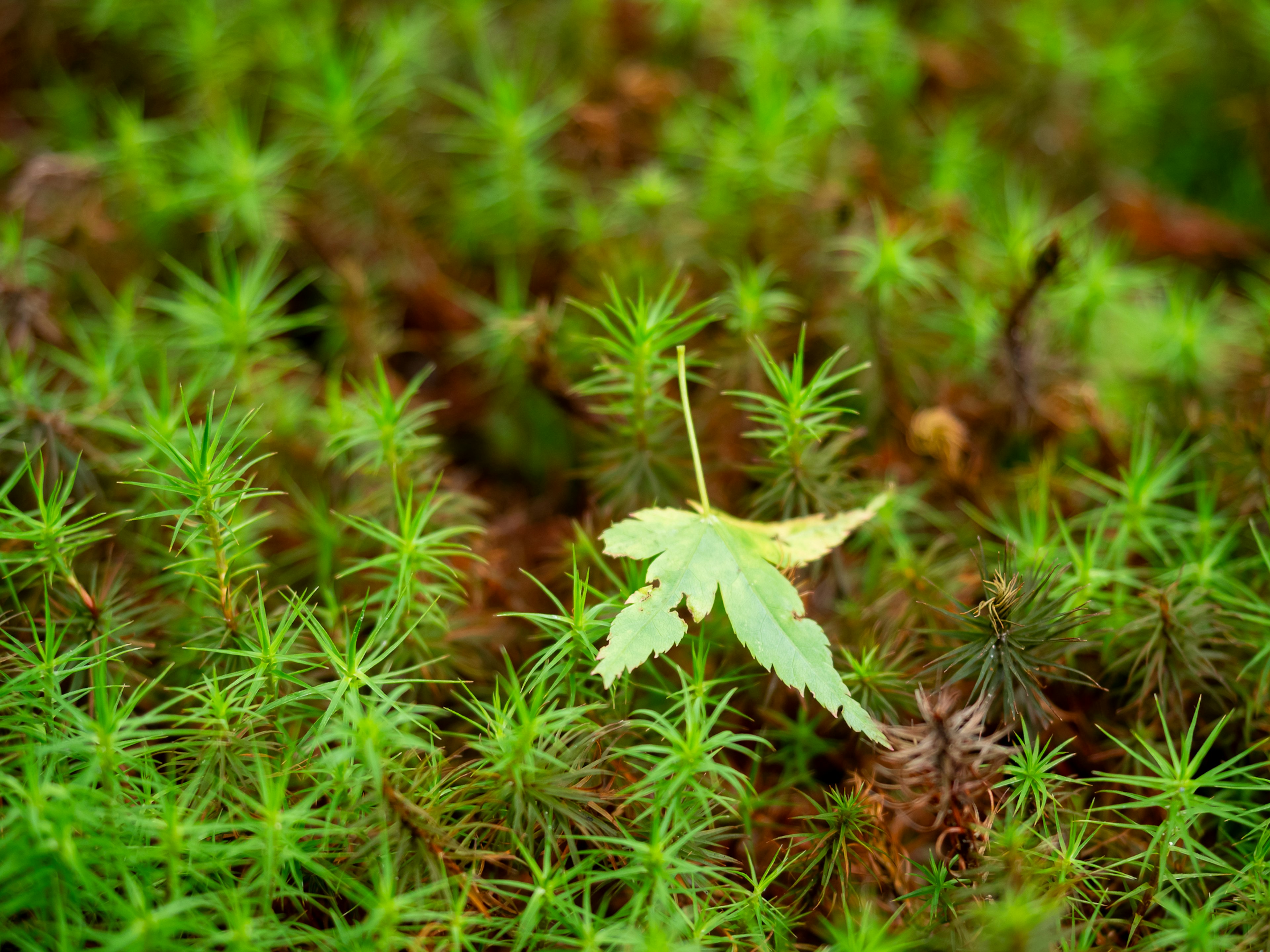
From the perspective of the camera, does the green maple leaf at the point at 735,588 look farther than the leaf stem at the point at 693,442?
No

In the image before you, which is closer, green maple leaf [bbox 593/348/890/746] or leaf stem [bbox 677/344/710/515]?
green maple leaf [bbox 593/348/890/746]

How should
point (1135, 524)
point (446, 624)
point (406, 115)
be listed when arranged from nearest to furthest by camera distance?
point (446, 624)
point (1135, 524)
point (406, 115)

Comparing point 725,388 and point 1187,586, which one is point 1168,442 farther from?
point 725,388

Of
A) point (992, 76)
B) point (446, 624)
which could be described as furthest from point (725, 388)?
point (992, 76)

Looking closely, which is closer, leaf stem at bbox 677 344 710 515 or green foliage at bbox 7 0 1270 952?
green foliage at bbox 7 0 1270 952

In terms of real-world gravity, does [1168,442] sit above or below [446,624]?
below

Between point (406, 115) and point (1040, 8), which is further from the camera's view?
point (1040, 8)

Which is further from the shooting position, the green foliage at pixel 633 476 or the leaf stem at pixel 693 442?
the leaf stem at pixel 693 442
